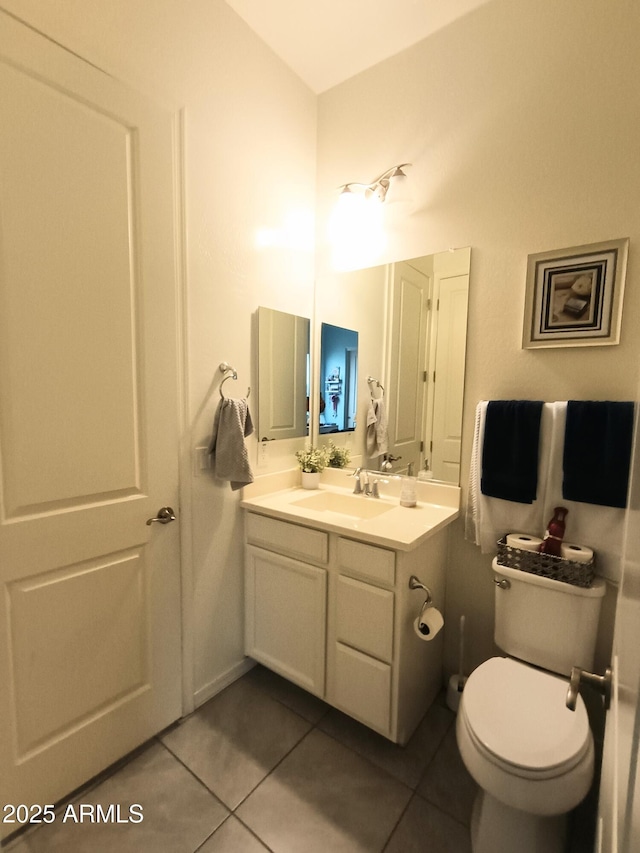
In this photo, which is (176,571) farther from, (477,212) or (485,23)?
(485,23)

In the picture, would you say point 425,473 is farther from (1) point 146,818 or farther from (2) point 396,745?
(1) point 146,818

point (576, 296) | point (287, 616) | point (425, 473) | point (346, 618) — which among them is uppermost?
point (576, 296)

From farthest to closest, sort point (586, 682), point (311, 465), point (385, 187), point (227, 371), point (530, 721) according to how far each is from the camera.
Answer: point (311, 465) < point (385, 187) < point (227, 371) < point (530, 721) < point (586, 682)

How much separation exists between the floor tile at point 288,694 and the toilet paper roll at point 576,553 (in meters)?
1.18

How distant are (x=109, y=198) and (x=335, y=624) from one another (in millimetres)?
1700

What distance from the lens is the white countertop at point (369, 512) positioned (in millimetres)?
1382

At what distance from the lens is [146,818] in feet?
3.98

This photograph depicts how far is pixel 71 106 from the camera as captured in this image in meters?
1.14

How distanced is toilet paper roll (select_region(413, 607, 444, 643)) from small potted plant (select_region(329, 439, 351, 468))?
871mm

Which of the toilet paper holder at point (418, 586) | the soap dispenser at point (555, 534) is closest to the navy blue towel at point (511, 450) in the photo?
the soap dispenser at point (555, 534)

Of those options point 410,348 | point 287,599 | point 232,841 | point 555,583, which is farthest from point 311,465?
point 232,841

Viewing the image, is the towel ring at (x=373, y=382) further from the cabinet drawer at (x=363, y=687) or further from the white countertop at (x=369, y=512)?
the cabinet drawer at (x=363, y=687)

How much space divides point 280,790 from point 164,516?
1022 millimetres

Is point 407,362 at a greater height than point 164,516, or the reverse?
point 407,362
